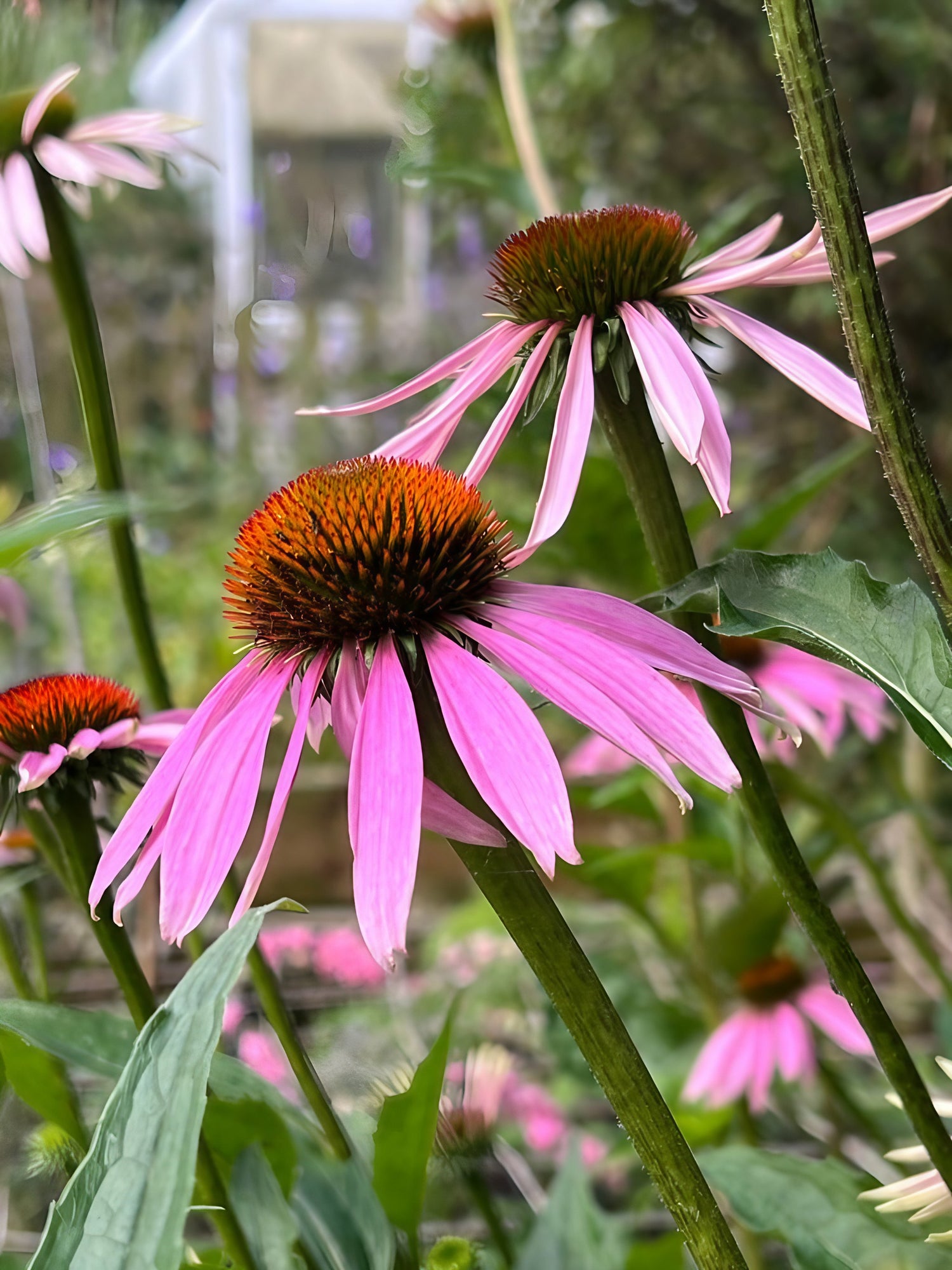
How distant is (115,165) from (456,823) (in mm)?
330

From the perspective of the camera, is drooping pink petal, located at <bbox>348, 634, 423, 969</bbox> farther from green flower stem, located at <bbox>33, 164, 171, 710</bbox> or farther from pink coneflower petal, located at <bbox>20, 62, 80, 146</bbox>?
pink coneflower petal, located at <bbox>20, 62, 80, 146</bbox>

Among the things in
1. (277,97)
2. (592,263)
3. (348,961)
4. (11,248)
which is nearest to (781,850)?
(592,263)

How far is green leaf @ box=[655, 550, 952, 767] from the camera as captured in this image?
9.0 inches

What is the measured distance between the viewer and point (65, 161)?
41 centimetres

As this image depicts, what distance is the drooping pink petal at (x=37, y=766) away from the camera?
0.28 metres

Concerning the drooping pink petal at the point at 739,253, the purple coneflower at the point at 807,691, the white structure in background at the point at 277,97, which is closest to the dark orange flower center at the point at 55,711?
the drooping pink petal at the point at 739,253

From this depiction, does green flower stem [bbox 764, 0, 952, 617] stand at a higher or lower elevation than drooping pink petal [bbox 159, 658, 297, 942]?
higher

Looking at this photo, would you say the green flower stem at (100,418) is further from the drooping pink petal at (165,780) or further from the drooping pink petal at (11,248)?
the drooping pink petal at (165,780)

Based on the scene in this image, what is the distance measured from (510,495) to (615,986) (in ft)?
3.09

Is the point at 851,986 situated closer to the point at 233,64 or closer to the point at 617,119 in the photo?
the point at 617,119

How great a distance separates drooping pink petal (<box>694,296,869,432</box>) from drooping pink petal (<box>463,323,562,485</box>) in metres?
0.04

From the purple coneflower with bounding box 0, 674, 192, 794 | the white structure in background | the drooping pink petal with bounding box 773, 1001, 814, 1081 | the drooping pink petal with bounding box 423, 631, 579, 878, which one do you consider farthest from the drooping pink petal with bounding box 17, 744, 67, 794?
the white structure in background

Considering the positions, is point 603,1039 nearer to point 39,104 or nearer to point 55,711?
point 55,711

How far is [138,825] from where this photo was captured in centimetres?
22
